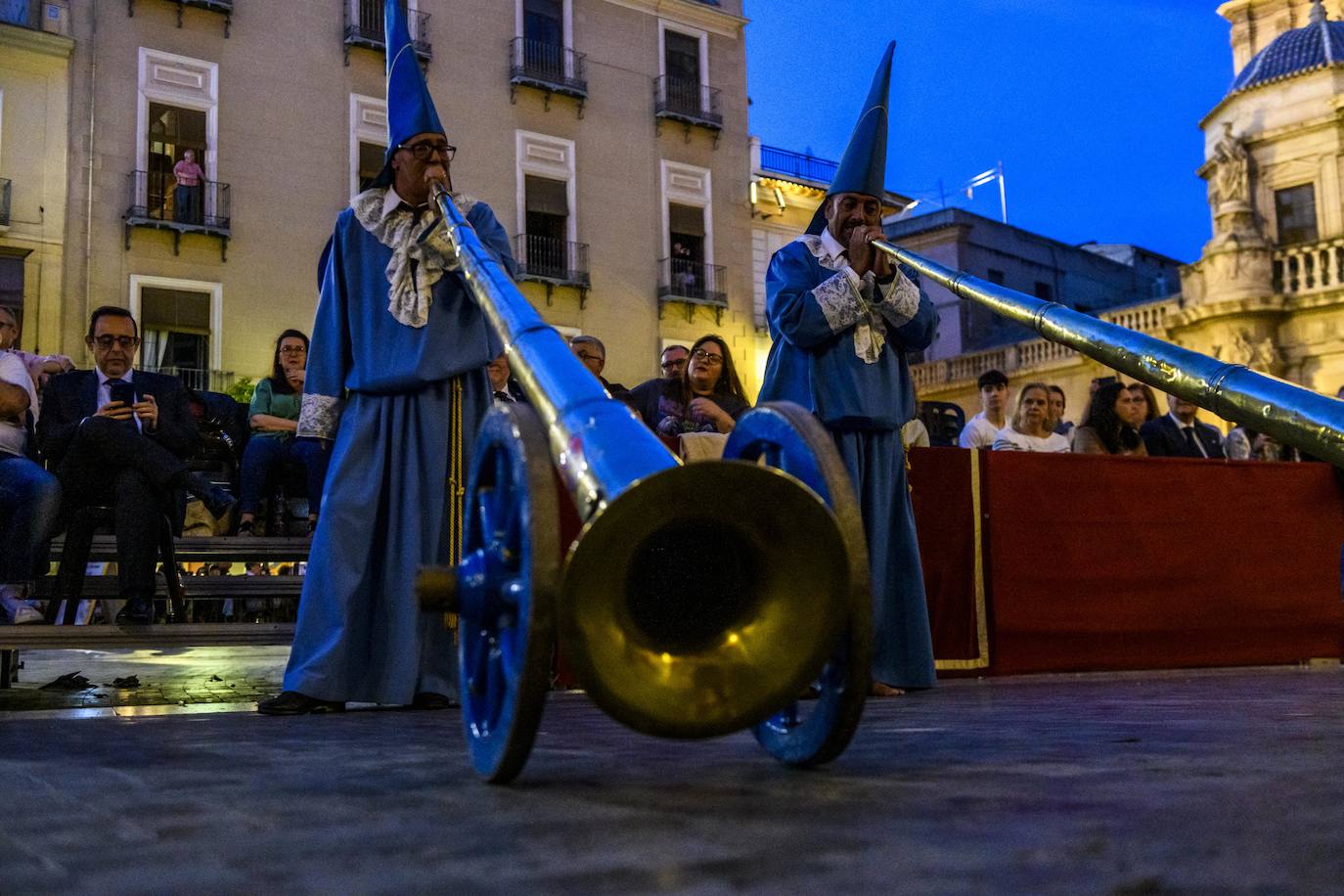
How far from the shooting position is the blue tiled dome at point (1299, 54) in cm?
2581

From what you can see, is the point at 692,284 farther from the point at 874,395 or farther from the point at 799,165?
the point at 874,395

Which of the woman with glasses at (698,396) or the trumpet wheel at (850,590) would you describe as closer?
the trumpet wheel at (850,590)

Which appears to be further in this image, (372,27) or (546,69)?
(546,69)

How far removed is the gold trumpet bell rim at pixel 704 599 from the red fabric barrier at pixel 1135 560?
4.37 meters

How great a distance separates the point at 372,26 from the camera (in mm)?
21750

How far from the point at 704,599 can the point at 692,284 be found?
75.3ft

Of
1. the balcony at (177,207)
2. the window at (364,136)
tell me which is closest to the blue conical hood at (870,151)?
the balcony at (177,207)

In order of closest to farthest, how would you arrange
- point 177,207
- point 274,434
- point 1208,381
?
point 1208,381 → point 274,434 → point 177,207

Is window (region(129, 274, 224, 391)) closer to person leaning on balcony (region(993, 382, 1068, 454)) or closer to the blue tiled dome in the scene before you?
person leaning on balcony (region(993, 382, 1068, 454))

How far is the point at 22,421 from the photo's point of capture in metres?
5.57

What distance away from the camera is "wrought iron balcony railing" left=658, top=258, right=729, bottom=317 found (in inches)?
950

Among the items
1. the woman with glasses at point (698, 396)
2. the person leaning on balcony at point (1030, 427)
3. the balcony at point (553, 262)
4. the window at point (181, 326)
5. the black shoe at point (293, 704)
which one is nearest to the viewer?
the black shoe at point (293, 704)

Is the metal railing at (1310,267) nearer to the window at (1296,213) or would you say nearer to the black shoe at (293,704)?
the window at (1296,213)

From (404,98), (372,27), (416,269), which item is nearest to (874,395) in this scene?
(416,269)
